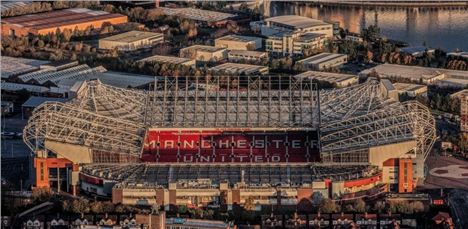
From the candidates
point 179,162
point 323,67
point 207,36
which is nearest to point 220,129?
point 179,162

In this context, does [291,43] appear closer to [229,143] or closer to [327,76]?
[327,76]

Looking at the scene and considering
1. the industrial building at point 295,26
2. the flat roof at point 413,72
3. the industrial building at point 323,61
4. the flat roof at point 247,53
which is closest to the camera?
the flat roof at point 413,72

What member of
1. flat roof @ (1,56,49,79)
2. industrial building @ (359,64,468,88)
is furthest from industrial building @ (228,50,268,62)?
flat roof @ (1,56,49,79)

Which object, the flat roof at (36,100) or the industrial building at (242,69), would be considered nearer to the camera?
the flat roof at (36,100)

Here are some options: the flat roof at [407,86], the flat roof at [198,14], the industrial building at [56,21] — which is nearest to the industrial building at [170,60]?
the industrial building at [56,21]

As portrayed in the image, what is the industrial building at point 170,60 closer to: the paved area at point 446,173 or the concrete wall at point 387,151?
the paved area at point 446,173

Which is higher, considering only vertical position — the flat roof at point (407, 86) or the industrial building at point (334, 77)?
the industrial building at point (334, 77)

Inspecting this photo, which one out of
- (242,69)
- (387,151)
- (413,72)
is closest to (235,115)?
(387,151)
